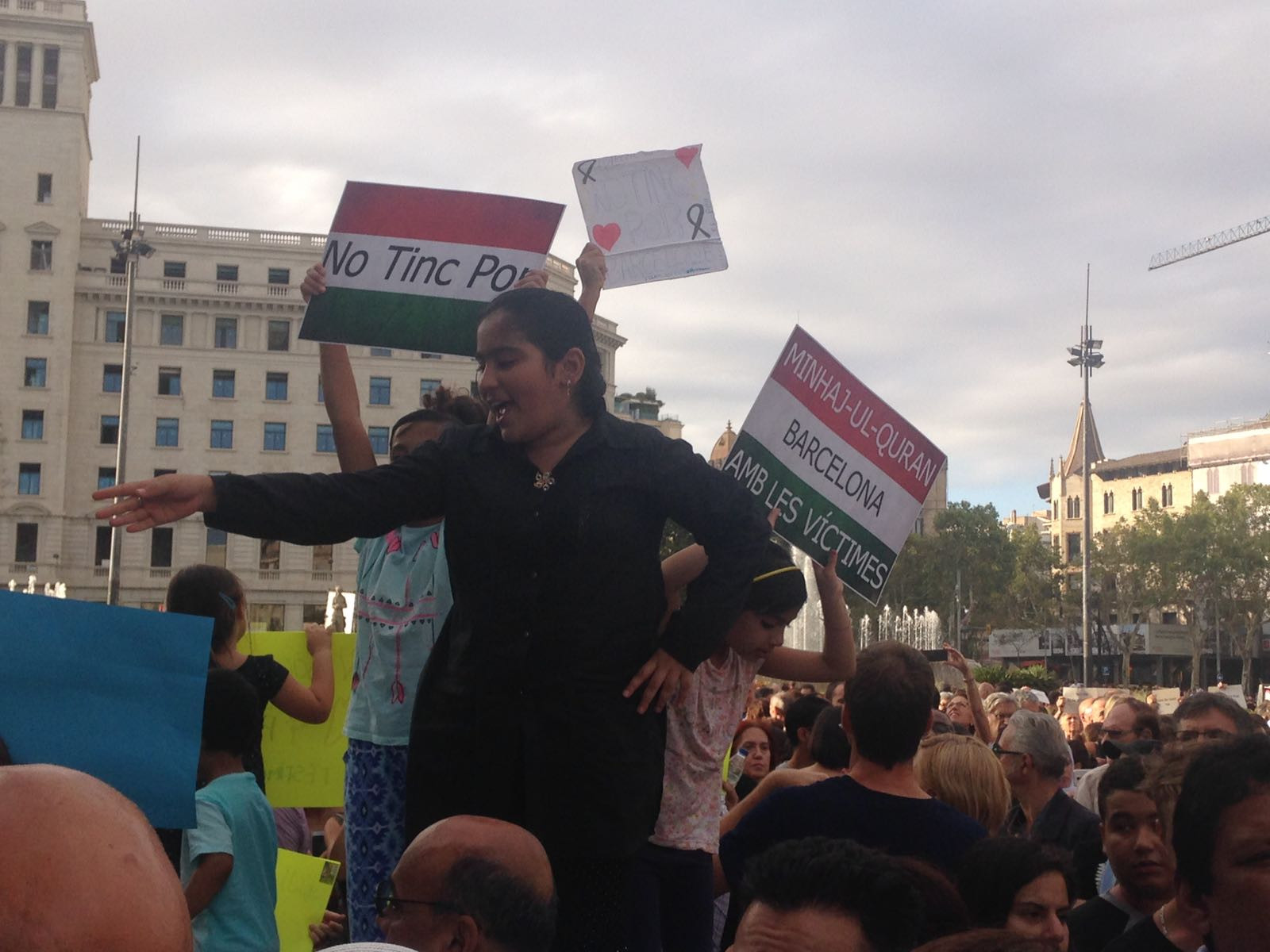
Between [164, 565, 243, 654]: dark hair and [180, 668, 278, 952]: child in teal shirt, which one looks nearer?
[180, 668, 278, 952]: child in teal shirt

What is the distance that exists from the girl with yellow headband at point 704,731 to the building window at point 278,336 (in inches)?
2910

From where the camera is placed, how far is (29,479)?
71812 mm

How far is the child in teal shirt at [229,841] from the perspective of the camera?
12.6 feet

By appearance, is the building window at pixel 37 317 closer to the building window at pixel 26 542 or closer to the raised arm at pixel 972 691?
the building window at pixel 26 542

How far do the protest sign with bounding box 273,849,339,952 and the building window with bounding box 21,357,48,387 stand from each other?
7195 cm

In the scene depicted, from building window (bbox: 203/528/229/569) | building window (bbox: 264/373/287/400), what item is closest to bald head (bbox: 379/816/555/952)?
building window (bbox: 203/528/229/569)

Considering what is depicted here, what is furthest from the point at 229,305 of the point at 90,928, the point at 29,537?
the point at 90,928

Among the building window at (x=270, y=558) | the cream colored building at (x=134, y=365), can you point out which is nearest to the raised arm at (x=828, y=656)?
the cream colored building at (x=134, y=365)

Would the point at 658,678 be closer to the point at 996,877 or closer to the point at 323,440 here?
the point at 996,877

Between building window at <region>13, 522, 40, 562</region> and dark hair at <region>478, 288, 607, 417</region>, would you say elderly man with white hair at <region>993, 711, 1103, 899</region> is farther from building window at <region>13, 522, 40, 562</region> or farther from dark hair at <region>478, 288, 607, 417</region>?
building window at <region>13, 522, 40, 562</region>

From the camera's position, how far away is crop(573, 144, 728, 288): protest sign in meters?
5.69

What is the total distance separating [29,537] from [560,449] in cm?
7404

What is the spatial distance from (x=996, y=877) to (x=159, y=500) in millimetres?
2034

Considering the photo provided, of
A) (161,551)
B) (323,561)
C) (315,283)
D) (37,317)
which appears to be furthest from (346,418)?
(37,317)
